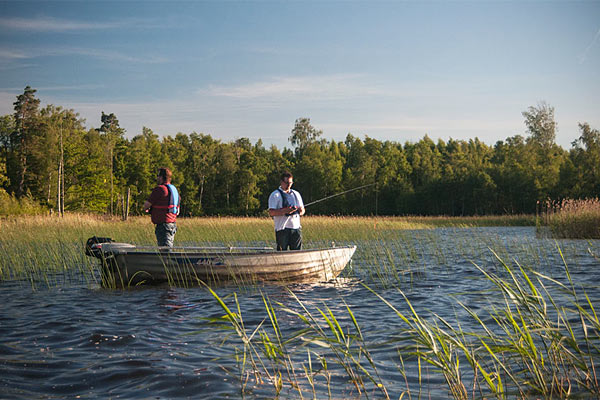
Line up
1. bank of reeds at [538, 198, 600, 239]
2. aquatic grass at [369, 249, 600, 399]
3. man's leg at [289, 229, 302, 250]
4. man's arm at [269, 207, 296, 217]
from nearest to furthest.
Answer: aquatic grass at [369, 249, 600, 399] < man's arm at [269, 207, 296, 217] < man's leg at [289, 229, 302, 250] < bank of reeds at [538, 198, 600, 239]

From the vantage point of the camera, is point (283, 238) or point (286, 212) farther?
point (283, 238)

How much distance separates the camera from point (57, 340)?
486 cm

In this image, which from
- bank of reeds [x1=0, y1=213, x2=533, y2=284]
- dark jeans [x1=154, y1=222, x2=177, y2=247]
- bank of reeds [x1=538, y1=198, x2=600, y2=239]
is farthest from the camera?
bank of reeds [x1=538, y1=198, x2=600, y2=239]

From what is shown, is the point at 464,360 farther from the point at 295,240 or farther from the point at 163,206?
the point at 163,206

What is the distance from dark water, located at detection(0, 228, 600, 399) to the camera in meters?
3.51

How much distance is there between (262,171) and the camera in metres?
Answer: 65.8

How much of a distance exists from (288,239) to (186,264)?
5.66ft

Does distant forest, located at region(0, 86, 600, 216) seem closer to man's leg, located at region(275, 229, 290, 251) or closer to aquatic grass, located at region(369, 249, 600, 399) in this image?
man's leg, located at region(275, 229, 290, 251)

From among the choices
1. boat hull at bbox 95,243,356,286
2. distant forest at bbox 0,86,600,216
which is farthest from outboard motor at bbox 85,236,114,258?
distant forest at bbox 0,86,600,216

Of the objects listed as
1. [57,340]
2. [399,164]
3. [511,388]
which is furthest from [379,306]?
[399,164]

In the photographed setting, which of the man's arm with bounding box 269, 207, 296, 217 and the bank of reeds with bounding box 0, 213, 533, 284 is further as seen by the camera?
the bank of reeds with bounding box 0, 213, 533, 284

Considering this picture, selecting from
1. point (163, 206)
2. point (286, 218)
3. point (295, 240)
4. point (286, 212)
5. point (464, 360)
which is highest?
point (163, 206)

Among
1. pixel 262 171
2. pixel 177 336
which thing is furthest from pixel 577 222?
pixel 262 171

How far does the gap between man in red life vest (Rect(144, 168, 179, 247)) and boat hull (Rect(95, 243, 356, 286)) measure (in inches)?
15.2
